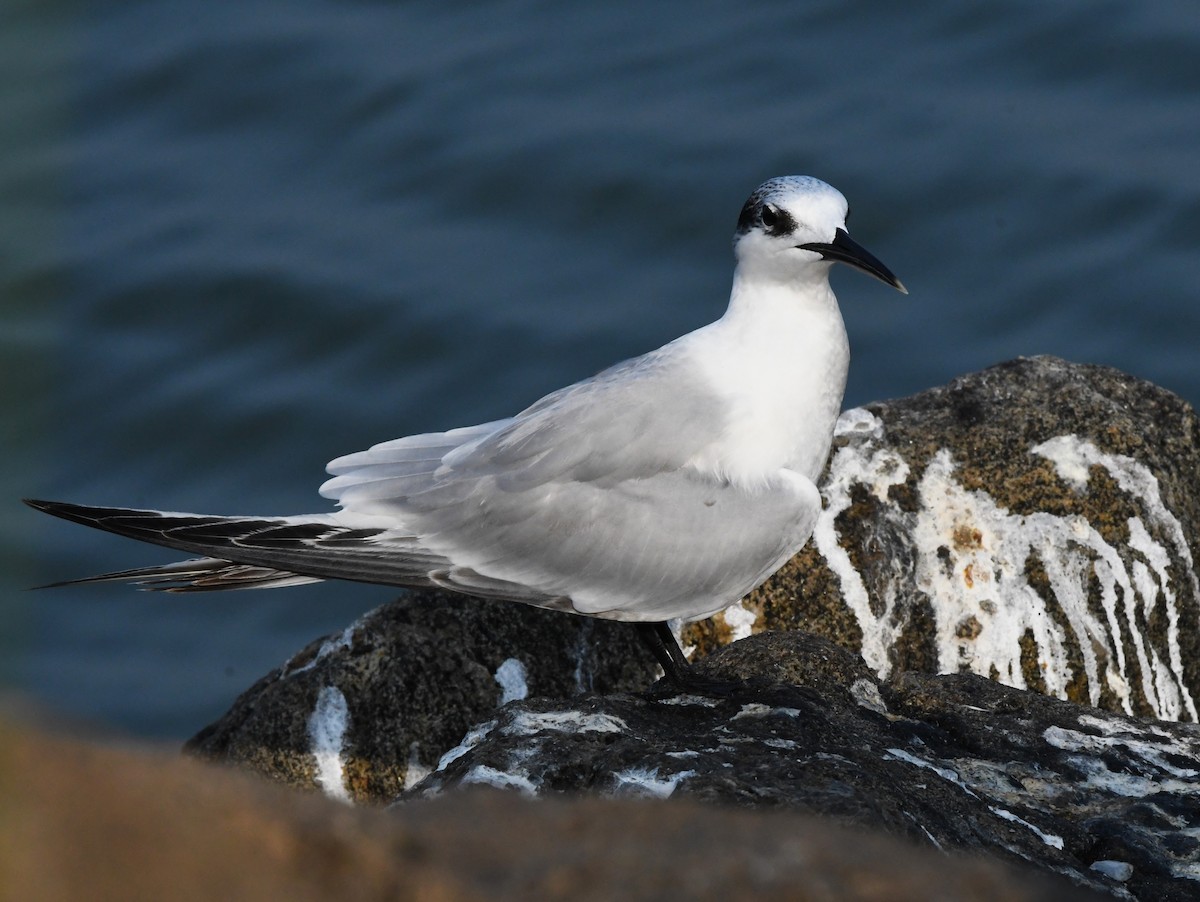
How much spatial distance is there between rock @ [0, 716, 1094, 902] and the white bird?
244 cm

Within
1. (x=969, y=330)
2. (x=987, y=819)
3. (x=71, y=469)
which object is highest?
(x=969, y=330)

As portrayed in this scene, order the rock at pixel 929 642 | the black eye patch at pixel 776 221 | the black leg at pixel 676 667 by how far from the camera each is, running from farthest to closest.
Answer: the black eye patch at pixel 776 221 → the black leg at pixel 676 667 → the rock at pixel 929 642

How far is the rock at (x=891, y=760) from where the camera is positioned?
Result: 3312 millimetres

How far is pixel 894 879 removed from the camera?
1905 mm

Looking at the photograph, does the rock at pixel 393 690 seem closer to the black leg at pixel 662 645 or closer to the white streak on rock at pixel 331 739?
the white streak on rock at pixel 331 739

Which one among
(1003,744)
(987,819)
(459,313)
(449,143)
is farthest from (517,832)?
(449,143)

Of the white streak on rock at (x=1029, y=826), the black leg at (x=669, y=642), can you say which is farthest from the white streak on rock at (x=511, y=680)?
the white streak on rock at (x=1029, y=826)

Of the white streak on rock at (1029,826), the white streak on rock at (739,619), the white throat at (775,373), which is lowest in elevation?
the white streak on rock at (1029,826)

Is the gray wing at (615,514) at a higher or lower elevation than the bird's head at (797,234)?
lower

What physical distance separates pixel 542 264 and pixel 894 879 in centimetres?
760

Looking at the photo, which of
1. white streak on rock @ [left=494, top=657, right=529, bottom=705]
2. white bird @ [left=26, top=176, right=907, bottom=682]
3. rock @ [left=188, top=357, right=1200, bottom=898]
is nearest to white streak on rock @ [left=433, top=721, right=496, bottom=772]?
rock @ [left=188, top=357, right=1200, bottom=898]

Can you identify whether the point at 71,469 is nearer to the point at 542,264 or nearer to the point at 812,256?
the point at 542,264

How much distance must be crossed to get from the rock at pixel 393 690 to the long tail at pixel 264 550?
282 millimetres

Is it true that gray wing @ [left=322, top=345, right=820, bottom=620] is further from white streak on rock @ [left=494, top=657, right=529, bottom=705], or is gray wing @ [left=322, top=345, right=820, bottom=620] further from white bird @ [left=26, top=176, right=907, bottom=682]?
white streak on rock @ [left=494, top=657, right=529, bottom=705]
